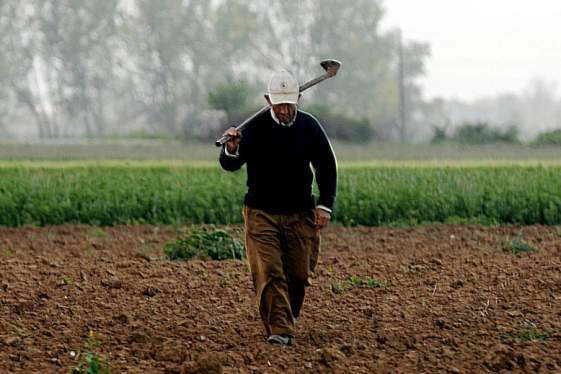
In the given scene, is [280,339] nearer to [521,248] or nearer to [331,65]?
[331,65]

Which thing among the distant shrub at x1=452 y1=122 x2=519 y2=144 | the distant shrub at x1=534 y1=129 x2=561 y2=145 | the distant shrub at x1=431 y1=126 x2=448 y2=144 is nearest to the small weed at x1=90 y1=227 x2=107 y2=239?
the distant shrub at x1=534 y1=129 x2=561 y2=145

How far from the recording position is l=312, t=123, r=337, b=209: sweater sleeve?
291 inches

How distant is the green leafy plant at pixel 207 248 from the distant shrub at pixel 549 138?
67.3ft

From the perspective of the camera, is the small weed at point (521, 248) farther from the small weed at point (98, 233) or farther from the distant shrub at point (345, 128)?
the distant shrub at point (345, 128)

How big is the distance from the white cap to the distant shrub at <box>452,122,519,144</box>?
27.2m

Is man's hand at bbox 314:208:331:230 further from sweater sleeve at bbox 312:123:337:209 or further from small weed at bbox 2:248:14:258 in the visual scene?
small weed at bbox 2:248:14:258

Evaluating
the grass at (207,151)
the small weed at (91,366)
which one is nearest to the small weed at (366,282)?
the small weed at (91,366)

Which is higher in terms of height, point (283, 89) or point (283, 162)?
point (283, 89)

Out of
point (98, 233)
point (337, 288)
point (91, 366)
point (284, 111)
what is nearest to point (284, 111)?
point (284, 111)

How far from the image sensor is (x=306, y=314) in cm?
838

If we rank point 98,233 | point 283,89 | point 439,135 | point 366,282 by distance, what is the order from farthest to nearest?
point 439,135 → point 98,233 → point 366,282 → point 283,89

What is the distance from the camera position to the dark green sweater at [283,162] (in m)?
7.29

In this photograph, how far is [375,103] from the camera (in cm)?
5288

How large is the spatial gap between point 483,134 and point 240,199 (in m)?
19.4
